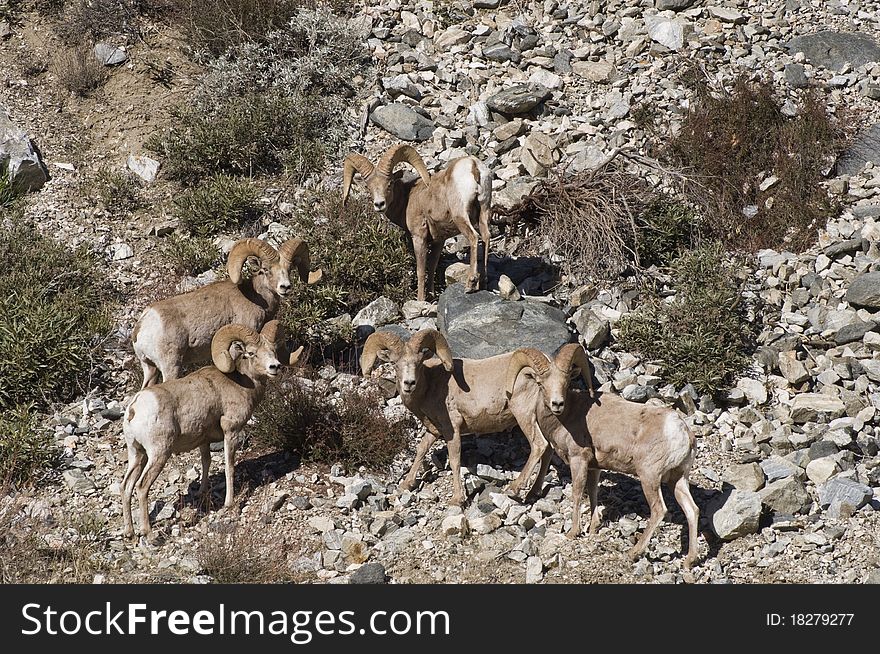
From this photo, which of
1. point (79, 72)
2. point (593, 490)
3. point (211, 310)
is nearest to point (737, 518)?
point (593, 490)

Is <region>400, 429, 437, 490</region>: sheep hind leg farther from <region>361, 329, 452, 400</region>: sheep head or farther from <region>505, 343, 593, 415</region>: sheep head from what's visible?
<region>505, 343, 593, 415</region>: sheep head

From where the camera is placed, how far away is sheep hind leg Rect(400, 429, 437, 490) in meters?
10.6

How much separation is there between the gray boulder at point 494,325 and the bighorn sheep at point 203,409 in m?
2.21

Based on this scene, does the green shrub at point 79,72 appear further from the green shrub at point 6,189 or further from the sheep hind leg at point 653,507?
the sheep hind leg at point 653,507

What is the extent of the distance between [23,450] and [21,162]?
6676 mm

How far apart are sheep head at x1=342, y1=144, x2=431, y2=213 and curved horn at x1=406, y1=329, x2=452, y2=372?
302cm

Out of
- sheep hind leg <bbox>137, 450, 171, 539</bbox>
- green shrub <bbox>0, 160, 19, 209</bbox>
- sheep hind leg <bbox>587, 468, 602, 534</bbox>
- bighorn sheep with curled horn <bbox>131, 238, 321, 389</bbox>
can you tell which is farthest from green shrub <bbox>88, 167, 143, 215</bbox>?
sheep hind leg <bbox>587, 468, 602, 534</bbox>

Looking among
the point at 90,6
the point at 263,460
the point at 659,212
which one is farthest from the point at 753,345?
the point at 90,6

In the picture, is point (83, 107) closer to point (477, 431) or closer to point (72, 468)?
point (72, 468)

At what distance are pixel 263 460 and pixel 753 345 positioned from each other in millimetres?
5862

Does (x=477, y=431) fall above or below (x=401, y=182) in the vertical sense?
below

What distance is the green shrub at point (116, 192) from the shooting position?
51.1 feet

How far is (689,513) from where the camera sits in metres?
9.13

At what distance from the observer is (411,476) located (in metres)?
10.6
